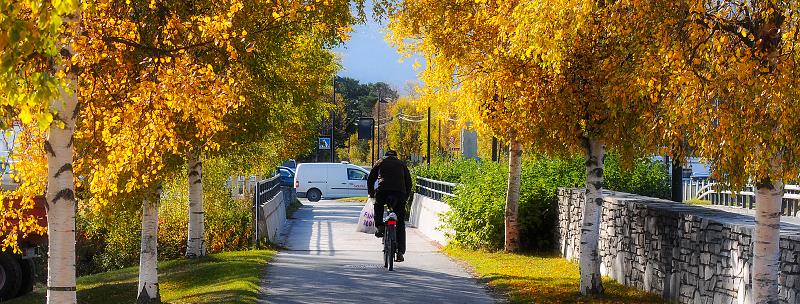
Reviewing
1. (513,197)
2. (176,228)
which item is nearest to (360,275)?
(513,197)

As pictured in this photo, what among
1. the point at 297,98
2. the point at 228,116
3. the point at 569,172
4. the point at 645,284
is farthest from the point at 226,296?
the point at 569,172

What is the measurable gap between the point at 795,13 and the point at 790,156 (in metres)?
1.09

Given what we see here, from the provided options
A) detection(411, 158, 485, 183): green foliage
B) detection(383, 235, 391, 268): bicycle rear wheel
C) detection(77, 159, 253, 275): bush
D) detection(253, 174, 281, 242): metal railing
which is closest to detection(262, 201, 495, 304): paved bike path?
detection(383, 235, 391, 268): bicycle rear wheel

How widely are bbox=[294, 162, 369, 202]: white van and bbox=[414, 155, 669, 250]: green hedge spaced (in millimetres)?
28440

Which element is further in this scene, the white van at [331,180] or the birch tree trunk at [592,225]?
the white van at [331,180]

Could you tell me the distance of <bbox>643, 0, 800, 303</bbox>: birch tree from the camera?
7980 millimetres

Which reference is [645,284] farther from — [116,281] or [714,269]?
[116,281]

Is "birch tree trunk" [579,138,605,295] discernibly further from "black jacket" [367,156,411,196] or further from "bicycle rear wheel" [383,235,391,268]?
"bicycle rear wheel" [383,235,391,268]

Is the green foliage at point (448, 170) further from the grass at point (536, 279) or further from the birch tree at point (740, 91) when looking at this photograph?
the birch tree at point (740, 91)

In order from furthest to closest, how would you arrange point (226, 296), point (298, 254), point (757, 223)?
1. point (298, 254)
2. point (226, 296)
3. point (757, 223)

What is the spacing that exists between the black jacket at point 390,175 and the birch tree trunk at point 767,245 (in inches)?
317

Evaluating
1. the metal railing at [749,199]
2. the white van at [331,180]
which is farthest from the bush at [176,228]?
the white van at [331,180]

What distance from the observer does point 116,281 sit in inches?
763

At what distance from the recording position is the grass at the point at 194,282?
13898 mm
